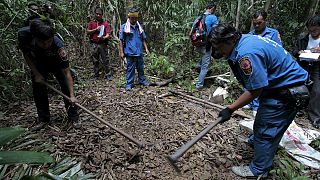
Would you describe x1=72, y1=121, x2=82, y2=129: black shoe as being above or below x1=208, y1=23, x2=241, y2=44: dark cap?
below

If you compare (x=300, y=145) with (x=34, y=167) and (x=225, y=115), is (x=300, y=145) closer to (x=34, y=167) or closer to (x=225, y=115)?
(x=225, y=115)

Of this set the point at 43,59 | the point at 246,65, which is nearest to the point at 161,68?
the point at 43,59

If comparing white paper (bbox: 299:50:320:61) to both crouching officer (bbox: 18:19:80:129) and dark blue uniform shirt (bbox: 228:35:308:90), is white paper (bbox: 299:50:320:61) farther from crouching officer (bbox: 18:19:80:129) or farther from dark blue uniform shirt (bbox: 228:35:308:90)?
crouching officer (bbox: 18:19:80:129)

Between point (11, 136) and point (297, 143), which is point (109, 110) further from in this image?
point (11, 136)

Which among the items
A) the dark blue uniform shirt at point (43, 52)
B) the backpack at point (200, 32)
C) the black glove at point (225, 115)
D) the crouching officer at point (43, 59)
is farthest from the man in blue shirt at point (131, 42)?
the black glove at point (225, 115)

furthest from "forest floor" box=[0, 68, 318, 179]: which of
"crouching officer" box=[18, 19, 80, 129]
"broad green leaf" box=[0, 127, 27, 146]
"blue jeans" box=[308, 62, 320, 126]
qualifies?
"broad green leaf" box=[0, 127, 27, 146]

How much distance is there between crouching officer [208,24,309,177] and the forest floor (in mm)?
641

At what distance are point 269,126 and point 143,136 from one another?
5.82 feet

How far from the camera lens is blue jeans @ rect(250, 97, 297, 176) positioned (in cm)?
284

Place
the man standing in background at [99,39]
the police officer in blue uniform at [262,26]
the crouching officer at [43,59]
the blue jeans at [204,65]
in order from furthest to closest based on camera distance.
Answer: the man standing in background at [99,39], the blue jeans at [204,65], the police officer in blue uniform at [262,26], the crouching officer at [43,59]

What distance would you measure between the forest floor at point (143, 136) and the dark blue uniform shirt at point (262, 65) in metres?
1.26

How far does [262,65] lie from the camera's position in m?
2.56

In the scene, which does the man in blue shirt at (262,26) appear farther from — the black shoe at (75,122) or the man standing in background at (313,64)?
the black shoe at (75,122)

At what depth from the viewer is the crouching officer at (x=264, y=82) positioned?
8.32 feet
